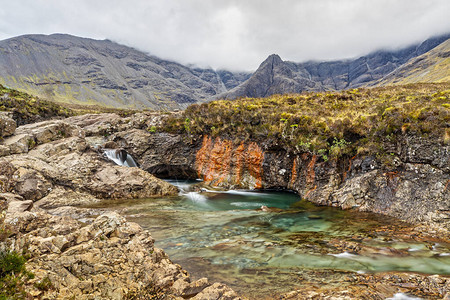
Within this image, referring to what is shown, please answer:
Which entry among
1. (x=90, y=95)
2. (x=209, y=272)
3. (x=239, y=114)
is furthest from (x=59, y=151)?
(x=90, y=95)

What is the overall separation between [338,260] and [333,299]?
287 cm

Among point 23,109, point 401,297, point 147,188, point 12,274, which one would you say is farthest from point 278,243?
point 23,109

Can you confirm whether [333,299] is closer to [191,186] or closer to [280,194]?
[280,194]

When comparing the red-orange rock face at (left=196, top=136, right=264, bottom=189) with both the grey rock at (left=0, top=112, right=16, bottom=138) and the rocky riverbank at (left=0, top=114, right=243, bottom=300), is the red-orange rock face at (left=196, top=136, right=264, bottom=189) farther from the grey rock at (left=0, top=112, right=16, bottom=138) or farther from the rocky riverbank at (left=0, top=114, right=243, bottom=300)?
the grey rock at (left=0, top=112, right=16, bottom=138)

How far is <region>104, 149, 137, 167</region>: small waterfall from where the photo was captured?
74.9 feet

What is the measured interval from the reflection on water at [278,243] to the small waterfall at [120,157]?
8.59 meters

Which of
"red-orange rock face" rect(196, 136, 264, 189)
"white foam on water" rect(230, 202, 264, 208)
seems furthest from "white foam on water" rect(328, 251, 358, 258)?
"red-orange rock face" rect(196, 136, 264, 189)

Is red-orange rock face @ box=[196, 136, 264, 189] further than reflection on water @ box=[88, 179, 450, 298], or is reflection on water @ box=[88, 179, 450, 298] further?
red-orange rock face @ box=[196, 136, 264, 189]

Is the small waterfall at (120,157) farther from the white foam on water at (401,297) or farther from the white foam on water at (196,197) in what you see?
the white foam on water at (401,297)

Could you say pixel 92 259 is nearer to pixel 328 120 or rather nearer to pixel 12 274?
pixel 12 274

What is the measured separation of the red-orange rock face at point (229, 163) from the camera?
836 inches

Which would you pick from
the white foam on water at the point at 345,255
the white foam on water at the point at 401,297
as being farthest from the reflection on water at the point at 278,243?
the white foam on water at the point at 401,297

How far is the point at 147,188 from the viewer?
60.0ft

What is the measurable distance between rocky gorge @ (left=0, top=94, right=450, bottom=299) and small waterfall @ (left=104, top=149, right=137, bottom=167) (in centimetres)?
80
